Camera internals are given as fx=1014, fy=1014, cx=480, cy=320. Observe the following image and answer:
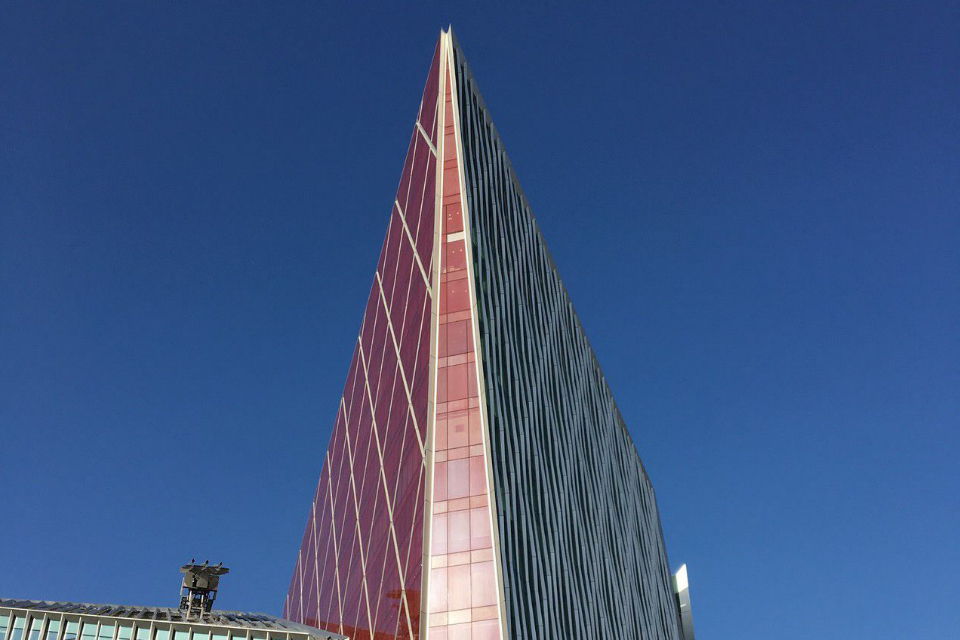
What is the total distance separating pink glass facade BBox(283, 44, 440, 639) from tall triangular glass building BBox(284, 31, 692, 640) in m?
0.18

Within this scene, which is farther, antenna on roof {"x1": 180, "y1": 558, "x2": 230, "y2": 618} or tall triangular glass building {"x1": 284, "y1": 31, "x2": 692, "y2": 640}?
antenna on roof {"x1": 180, "y1": 558, "x2": 230, "y2": 618}

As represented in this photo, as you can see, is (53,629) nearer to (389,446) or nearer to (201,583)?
(201,583)

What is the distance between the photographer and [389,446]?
4706 centimetres

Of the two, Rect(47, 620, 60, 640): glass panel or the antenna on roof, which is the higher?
the antenna on roof

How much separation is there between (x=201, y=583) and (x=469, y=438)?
653 inches

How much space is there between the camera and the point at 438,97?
152 ft

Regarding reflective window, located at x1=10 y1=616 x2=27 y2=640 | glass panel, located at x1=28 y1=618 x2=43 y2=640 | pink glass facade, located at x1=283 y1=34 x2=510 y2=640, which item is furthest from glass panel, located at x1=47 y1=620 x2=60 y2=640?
pink glass facade, located at x1=283 y1=34 x2=510 y2=640

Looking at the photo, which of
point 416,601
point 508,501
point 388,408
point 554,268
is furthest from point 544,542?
point 554,268

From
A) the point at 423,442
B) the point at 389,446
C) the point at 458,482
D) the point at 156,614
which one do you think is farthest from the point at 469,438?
the point at 156,614

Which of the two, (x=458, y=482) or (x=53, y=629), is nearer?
(x=458, y=482)

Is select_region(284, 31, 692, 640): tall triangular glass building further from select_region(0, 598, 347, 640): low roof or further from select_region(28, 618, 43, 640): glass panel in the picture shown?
select_region(28, 618, 43, 640): glass panel

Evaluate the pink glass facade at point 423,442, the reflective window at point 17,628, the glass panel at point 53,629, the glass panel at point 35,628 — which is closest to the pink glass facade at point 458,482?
the pink glass facade at point 423,442

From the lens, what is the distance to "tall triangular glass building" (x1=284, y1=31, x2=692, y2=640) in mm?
34375

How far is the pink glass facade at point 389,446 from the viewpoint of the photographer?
1504 inches
